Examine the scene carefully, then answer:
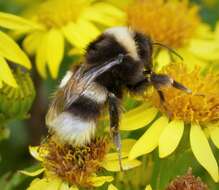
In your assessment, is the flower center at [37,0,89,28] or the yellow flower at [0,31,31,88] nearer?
the yellow flower at [0,31,31,88]

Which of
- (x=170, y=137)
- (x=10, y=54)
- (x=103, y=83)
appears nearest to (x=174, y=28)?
(x=10, y=54)

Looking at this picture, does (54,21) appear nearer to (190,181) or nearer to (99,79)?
(99,79)

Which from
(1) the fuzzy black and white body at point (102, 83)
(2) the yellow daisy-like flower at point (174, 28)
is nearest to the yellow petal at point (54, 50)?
(2) the yellow daisy-like flower at point (174, 28)

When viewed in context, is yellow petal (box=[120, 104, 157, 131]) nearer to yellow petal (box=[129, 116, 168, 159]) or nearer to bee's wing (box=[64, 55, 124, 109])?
yellow petal (box=[129, 116, 168, 159])

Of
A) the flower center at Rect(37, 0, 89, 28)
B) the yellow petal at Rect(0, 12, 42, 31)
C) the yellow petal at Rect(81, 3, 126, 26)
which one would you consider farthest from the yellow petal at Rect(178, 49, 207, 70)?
the yellow petal at Rect(0, 12, 42, 31)

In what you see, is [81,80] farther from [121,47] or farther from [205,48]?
[205,48]

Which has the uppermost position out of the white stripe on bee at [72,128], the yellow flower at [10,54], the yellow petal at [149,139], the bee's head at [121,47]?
the bee's head at [121,47]

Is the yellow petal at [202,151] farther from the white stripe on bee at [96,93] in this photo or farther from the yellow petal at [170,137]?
the white stripe on bee at [96,93]
